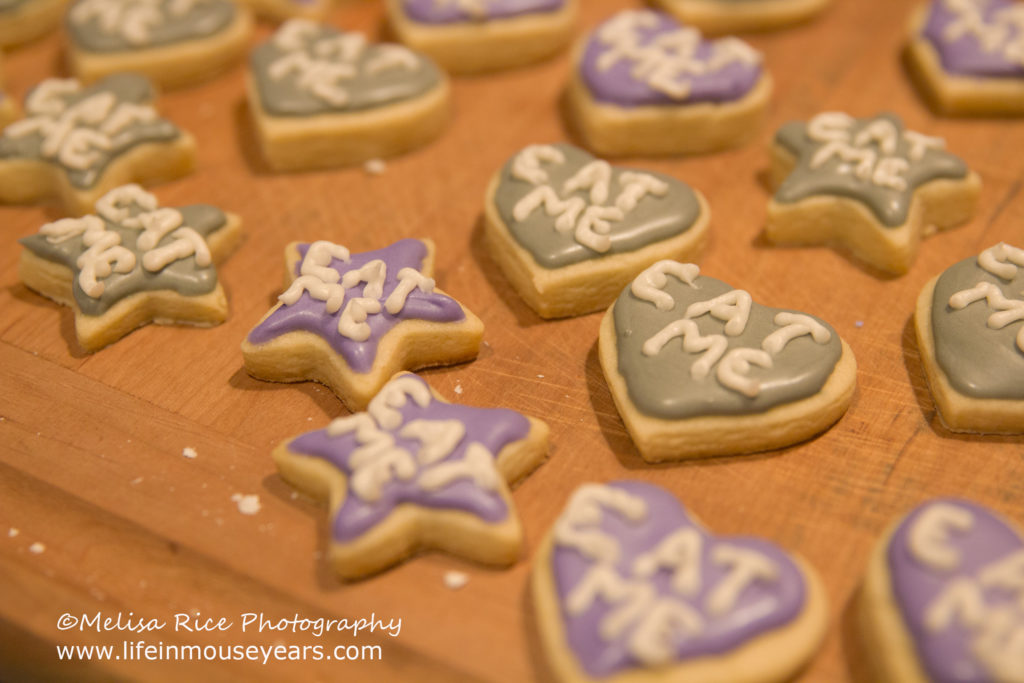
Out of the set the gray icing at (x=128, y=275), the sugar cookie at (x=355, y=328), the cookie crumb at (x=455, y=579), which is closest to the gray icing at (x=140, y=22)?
the gray icing at (x=128, y=275)

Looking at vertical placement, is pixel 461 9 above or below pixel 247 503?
above

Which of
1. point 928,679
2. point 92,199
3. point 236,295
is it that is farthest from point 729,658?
point 92,199

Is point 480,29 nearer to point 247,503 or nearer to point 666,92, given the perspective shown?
point 666,92

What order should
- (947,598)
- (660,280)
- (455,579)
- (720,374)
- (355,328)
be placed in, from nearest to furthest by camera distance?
A: (947,598) → (455,579) → (720,374) → (355,328) → (660,280)

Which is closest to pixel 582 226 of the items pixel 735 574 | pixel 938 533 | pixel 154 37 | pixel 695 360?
pixel 695 360

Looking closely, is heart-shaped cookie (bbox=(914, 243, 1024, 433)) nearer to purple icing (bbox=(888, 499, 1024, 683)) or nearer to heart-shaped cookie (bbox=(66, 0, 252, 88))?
purple icing (bbox=(888, 499, 1024, 683))

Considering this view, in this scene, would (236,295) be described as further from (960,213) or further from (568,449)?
(960,213)

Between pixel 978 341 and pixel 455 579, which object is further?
pixel 978 341

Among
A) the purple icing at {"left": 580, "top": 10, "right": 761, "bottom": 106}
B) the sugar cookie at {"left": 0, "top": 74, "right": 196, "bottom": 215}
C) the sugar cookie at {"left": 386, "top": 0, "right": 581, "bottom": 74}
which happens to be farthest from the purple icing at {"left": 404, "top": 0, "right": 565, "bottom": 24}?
the sugar cookie at {"left": 0, "top": 74, "right": 196, "bottom": 215}
